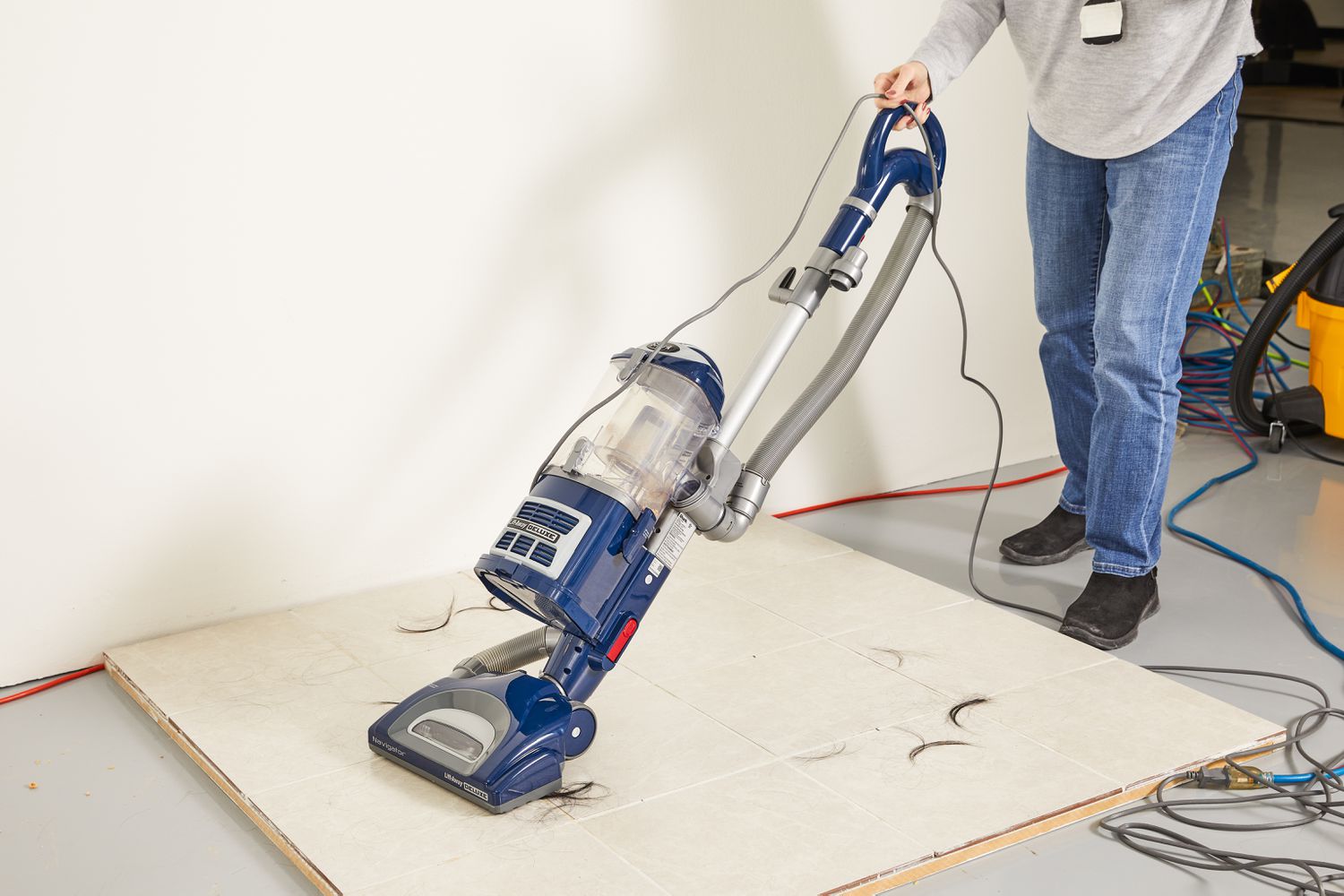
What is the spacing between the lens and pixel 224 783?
1630 millimetres

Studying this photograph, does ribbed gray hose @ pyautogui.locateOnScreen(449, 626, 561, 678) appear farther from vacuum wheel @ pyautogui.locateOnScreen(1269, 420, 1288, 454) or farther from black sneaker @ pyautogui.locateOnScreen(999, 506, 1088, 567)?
vacuum wheel @ pyautogui.locateOnScreen(1269, 420, 1288, 454)

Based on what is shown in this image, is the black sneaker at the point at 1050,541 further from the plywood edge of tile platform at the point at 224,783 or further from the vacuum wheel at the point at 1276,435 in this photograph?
the plywood edge of tile platform at the point at 224,783

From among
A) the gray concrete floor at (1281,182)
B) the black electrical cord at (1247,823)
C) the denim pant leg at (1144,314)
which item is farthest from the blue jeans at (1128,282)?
the gray concrete floor at (1281,182)

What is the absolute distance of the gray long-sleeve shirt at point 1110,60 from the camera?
186 centimetres

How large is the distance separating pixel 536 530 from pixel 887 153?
2.32 feet

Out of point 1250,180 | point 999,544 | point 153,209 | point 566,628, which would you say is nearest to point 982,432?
point 999,544

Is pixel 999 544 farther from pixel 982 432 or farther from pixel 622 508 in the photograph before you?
pixel 622 508

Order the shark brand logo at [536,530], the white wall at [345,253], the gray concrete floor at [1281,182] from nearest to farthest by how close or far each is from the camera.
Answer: the shark brand logo at [536,530], the white wall at [345,253], the gray concrete floor at [1281,182]

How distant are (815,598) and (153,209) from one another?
3.84 ft

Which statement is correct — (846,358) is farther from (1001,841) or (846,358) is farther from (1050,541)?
(1050,541)

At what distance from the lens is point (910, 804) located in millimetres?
1572

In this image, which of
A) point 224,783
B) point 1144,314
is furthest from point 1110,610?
point 224,783

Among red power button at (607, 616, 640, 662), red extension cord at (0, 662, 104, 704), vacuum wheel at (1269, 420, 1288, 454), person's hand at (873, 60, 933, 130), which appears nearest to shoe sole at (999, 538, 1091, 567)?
vacuum wheel at (1269, 420, 1288, 454)

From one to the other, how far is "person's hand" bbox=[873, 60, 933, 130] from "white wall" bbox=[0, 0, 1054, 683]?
22.1 inches
